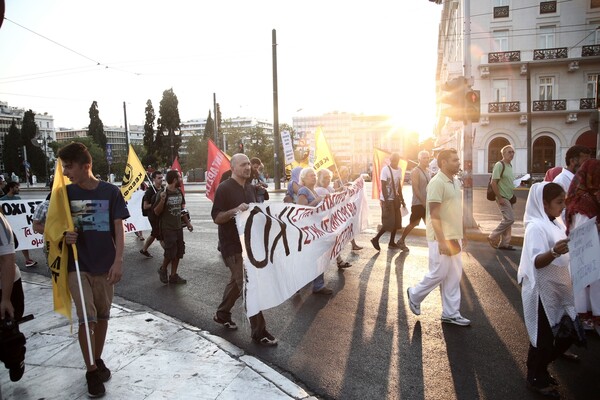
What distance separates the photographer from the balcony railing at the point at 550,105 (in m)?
33.2

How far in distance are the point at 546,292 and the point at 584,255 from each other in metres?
0.40

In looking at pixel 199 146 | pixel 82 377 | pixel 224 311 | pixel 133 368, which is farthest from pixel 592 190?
pixel 199 146

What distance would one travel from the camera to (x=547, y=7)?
33125 mm

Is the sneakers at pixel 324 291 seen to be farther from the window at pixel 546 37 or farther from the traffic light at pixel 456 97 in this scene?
the window at pixel 546 37

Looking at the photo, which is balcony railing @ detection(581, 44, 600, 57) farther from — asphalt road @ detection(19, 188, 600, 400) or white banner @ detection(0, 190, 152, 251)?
white banner @ detection(0, 190, 152, 251)

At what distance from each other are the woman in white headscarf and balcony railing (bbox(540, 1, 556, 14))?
37.4 metres

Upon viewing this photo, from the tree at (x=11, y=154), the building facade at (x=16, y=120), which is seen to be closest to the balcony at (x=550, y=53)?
the tree at (x=11, y=154)

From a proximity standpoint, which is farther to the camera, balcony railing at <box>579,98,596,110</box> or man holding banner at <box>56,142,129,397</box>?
balcony railing at <box>579,98,596,110</box>

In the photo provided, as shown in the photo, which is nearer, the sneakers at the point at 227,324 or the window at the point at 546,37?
the sneakers at the point at 227,324

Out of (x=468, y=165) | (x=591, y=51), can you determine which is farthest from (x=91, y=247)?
(x=591, y=51)

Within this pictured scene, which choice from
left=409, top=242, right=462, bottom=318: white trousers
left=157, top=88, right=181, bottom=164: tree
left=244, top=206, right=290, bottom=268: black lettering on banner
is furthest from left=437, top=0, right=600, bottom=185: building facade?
left=157, top=88, right=181, bottom=164: tree

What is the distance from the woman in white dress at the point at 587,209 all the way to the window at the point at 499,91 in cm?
3377

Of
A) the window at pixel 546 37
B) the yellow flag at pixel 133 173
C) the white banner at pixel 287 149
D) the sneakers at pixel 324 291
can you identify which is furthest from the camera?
the window at pixel 546 37

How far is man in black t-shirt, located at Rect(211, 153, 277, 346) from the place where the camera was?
4395 mm
